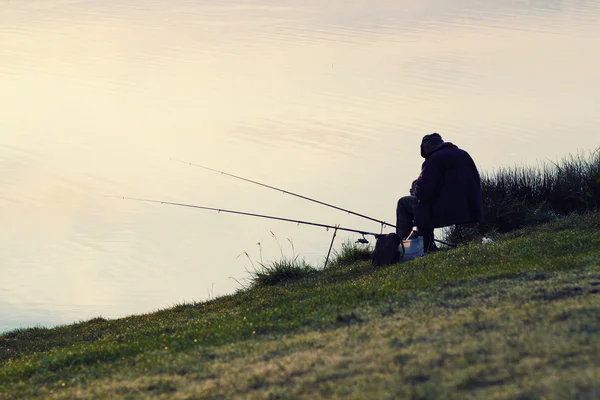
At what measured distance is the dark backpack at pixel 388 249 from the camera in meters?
12.1

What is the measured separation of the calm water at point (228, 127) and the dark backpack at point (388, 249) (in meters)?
3.70

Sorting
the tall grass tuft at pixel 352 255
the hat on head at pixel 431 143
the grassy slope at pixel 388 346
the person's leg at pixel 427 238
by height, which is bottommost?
the grassy slope at pixel 388 346

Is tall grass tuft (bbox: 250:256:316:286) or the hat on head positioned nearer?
the hat on head

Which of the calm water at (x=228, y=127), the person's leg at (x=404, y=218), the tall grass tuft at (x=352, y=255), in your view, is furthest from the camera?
the calm water at (x=228, y=127)

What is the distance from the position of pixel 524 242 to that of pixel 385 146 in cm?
1247

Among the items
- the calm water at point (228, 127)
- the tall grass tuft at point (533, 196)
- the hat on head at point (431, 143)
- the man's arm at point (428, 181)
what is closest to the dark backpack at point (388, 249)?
the man's arm at point (428, 181)

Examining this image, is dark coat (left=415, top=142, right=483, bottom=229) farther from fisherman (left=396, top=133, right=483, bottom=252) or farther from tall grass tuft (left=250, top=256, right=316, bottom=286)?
tall grass tuft (left=250, top=256, right=316, bottom=286)

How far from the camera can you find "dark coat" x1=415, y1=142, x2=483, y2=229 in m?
12.2

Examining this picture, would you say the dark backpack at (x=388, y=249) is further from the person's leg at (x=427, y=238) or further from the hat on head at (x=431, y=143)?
the hat on head at (x=431, y=143)

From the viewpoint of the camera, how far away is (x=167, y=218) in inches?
791

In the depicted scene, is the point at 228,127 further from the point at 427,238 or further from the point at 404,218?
the point at 427,238

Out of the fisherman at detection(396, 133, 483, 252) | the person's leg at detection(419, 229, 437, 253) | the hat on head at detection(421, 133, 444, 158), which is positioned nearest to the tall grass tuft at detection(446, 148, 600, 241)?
the person's leg at detection(419, 229, 437, 253)

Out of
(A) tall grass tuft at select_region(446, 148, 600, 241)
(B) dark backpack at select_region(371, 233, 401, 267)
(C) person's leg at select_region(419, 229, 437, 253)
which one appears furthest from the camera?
(A) tall grass tuft at select_region(446, 148, 600, 241)

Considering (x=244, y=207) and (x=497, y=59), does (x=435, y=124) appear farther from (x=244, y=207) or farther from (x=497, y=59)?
(x=497, y=59)
